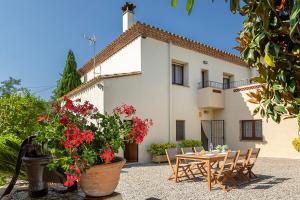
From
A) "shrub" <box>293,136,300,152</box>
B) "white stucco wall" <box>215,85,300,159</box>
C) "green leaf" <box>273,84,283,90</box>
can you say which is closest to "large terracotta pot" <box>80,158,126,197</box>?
"green leaf" <box>273,84,283,90</box>

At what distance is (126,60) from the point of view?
13961mm

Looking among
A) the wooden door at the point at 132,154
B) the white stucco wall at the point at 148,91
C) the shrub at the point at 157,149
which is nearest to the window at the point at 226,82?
the white stucco wall at the point at 148,91

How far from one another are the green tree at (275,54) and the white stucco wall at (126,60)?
11133mm

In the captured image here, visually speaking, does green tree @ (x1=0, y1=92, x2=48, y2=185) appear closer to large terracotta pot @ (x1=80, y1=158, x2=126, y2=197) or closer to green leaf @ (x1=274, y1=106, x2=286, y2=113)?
large terracotta pot @ (x1=80, y1=158, x2=126, y2=197)

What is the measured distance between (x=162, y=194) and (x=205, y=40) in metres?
11.3

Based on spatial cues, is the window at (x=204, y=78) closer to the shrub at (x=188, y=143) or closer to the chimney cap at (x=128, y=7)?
the shrub at (x=188, y=143)

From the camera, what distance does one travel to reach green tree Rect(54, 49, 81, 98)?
1916 cm

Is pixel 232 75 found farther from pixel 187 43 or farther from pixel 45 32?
pixel 45 32

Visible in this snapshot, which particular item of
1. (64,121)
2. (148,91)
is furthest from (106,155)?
(148,91)

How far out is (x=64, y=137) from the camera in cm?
238

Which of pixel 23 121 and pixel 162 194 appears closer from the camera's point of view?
pixel 162 194

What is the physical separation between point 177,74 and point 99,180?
1246cm

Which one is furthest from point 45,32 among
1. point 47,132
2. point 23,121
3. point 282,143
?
point 47,132

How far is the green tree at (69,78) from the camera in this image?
19.2 metres
